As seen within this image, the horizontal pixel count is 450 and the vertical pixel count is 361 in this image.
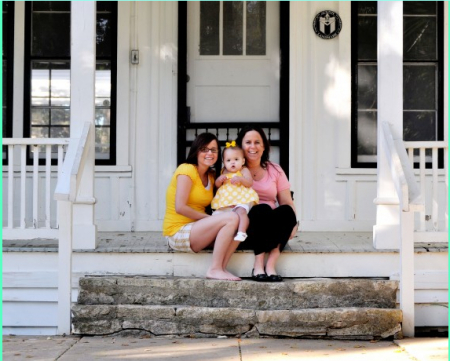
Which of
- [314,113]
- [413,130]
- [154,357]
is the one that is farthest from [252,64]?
[154,357]

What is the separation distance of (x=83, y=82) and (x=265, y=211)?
191 centimetres

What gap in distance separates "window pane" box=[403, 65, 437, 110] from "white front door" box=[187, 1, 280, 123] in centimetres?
134

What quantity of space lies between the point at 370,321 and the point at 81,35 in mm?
3283

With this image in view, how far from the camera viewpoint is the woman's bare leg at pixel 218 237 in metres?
6.01

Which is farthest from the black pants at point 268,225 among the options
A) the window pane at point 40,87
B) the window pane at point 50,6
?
the window pane at point 50,6

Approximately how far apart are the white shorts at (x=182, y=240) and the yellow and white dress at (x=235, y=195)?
315 millimetres

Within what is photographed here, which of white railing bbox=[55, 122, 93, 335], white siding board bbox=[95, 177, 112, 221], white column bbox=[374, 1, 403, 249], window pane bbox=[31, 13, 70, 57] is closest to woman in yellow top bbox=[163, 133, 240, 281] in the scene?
white railing bbox=[55, 122, 93, 335]

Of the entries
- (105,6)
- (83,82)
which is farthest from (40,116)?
(83,82)

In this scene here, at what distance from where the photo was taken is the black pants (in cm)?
604

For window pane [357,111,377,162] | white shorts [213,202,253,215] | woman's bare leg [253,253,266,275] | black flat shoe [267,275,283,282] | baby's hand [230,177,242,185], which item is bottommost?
black flat shoe [267,275,283,282]

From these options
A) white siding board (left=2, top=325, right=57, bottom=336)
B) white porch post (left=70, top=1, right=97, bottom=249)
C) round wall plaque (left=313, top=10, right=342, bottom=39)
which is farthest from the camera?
round wall plaque (left=313, top=10, right=342, bottom=39)

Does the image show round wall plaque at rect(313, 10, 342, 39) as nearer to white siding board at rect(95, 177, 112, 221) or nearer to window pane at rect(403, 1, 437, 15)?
window pane at rect(403, 1, 437, 15)

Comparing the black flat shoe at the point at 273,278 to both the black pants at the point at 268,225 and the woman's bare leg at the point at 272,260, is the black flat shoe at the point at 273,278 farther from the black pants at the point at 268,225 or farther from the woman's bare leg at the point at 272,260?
the black pants at the point at 268,225

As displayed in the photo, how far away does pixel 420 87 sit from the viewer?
8180 mm
